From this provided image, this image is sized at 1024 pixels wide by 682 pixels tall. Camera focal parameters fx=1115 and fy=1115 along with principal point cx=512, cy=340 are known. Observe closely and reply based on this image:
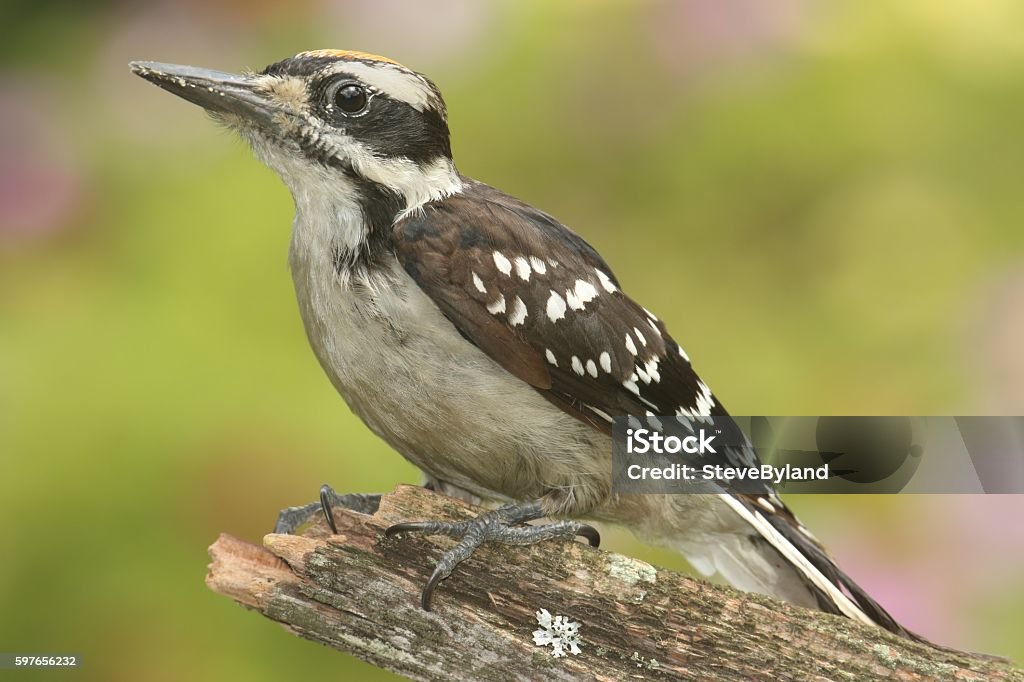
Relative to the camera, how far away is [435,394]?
323 centimetres

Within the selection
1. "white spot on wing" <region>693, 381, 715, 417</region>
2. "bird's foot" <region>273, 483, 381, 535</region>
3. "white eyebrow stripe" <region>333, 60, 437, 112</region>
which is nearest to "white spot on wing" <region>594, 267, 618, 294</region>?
"white spot on wing" <region>693, 381, 715, 417</region>

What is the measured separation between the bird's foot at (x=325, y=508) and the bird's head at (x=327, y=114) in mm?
900

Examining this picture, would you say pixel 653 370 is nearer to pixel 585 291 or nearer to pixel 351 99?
pixel 585 291

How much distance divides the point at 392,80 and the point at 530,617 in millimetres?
1604

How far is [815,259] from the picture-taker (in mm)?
5422

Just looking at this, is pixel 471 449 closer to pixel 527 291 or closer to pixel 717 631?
pixel 527 291

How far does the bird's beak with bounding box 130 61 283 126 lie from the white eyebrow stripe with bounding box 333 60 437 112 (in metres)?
0.25

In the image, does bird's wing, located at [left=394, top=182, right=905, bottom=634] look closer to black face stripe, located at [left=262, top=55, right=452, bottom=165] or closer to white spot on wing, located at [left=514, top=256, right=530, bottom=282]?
white spot on wing, located at [left=514, top=256, right=530, bottom=282]

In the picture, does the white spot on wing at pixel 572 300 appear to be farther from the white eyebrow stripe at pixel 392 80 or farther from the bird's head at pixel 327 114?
the white eyebrow stripe at pixel 392 80

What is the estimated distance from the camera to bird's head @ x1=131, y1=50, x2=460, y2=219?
3.26 metres

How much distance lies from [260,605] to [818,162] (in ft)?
11.9

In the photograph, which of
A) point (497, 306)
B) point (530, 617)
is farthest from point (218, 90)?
point (530, 617)

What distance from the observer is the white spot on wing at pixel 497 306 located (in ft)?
10.7

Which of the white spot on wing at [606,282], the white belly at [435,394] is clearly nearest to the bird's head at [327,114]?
the white belly at [435,394]
